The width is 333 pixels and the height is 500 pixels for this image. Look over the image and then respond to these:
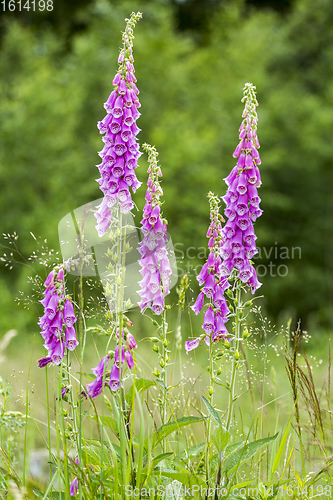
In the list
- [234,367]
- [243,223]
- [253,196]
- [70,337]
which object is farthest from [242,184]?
[70,337]

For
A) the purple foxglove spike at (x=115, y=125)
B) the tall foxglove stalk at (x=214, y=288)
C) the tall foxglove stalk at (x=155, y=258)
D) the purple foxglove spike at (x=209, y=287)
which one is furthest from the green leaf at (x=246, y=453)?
the purple foxglove spike at (x=115, y=125)

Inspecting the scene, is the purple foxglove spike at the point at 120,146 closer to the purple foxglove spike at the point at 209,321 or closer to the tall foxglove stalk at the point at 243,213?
the tall foxglove stalk at the point at 243,213

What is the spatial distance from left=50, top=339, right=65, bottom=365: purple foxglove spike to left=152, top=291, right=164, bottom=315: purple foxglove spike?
514 millimetres

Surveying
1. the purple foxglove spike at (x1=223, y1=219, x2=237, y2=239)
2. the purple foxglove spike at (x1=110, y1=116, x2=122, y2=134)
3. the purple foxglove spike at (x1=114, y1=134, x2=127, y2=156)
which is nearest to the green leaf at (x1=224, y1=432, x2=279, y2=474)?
the purple foxglove spike at (x1=223, y1=219, x2=237, y2=239)

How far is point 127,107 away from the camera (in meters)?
2.40

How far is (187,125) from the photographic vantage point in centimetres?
1872

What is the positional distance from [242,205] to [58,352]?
116cm

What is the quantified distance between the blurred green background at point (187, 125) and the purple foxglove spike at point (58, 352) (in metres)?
10.8

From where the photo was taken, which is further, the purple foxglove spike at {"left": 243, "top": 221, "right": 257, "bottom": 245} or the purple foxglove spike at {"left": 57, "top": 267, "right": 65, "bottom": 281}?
the purple foxglove spike at {"left": 243, "top": 221, "right": 257, "bottom": 245}

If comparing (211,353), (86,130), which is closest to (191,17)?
(86,130)

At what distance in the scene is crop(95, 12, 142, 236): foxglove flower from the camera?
7.56ft

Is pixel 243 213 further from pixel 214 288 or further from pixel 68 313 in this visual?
pixel 68 313

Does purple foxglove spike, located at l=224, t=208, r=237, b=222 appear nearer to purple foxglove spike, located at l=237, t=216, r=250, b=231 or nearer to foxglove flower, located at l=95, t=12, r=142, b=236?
purple foxglove spike, located at l=237, t=216, r=250, b=231

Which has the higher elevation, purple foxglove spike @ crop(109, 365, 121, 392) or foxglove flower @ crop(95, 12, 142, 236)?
foxglove flower @ crop(95, 12, 142, 236)
